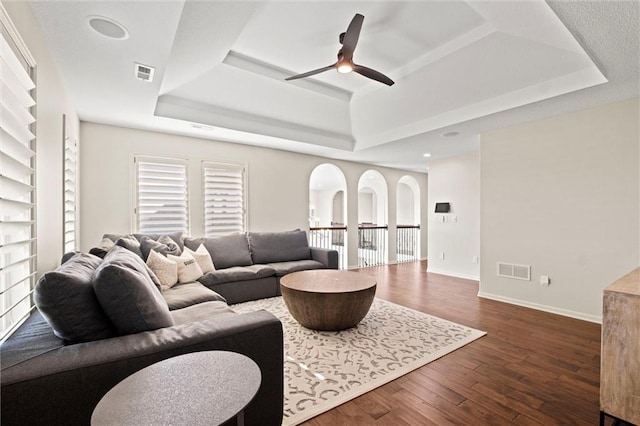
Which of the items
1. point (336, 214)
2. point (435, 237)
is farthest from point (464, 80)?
point (336, 214)

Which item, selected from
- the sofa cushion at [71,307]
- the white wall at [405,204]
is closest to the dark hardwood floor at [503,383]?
the sofa cushion at [71,307]

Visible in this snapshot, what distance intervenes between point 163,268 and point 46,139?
171cm

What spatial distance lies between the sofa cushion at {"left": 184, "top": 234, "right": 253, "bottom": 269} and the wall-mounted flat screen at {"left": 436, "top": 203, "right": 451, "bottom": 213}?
4.13 meters

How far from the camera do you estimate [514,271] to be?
412cm

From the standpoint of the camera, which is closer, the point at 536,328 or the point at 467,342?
the point at 467,342

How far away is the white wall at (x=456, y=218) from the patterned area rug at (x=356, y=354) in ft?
9.27

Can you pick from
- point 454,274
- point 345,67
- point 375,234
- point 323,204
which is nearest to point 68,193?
point 345,67

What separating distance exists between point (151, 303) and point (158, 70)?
2143 mm

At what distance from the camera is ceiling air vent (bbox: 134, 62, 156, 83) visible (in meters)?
2.54

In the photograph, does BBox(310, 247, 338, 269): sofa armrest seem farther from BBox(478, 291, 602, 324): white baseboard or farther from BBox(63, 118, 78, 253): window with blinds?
BBox(63, 118, 78, 253): window with blinds

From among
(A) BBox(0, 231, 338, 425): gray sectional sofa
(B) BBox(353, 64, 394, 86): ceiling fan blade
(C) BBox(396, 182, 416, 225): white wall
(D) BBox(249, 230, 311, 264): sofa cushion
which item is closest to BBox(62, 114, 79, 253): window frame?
(A) BBox(0, 231, 338, 425): gray sectional sofa

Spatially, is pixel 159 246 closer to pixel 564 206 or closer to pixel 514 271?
pixel 514 271

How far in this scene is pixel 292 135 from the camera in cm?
491

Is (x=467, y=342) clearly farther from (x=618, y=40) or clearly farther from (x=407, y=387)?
(x=618, y=40)
